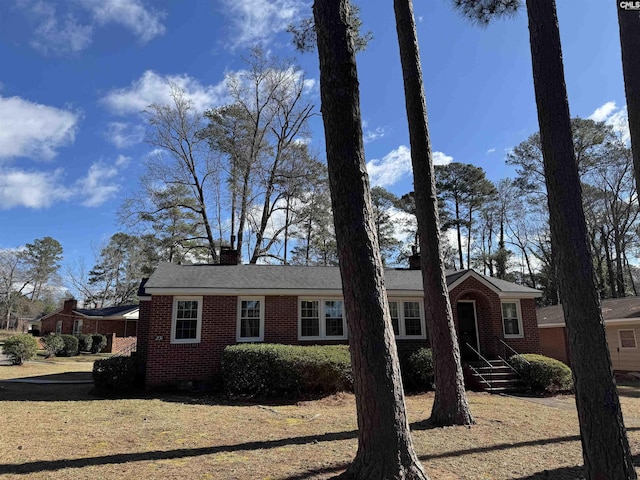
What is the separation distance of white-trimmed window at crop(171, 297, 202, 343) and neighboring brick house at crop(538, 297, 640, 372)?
13.9 metres

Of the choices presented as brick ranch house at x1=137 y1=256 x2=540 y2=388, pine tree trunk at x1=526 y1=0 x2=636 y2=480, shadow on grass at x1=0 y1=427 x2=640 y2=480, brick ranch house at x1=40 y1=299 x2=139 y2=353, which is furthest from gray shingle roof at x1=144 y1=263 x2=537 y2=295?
brick ranch house at x1=40 y1=299 x2=139 y2=353

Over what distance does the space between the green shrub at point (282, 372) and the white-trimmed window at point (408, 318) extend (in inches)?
147

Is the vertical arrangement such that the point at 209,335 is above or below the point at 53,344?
above

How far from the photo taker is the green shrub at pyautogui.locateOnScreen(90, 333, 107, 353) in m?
28.9

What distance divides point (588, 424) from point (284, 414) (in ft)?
21.2

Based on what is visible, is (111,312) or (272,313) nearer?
(272,313)

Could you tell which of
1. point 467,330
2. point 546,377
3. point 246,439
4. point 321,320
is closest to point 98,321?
point 321,320

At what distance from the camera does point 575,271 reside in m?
4.34

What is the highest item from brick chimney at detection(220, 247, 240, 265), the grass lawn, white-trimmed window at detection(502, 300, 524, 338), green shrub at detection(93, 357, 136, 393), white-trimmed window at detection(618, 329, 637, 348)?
brick chimney at detection(220, 247, 240, 265)

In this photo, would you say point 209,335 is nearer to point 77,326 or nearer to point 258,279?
point 258,279

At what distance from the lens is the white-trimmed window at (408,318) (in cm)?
1479

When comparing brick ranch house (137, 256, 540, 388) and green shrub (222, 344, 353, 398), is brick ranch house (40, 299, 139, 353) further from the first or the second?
green shrub (222, 344, 353, 398)

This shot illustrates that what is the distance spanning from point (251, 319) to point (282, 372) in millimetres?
2794

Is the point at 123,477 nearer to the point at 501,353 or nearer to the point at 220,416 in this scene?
the point at 220,416
